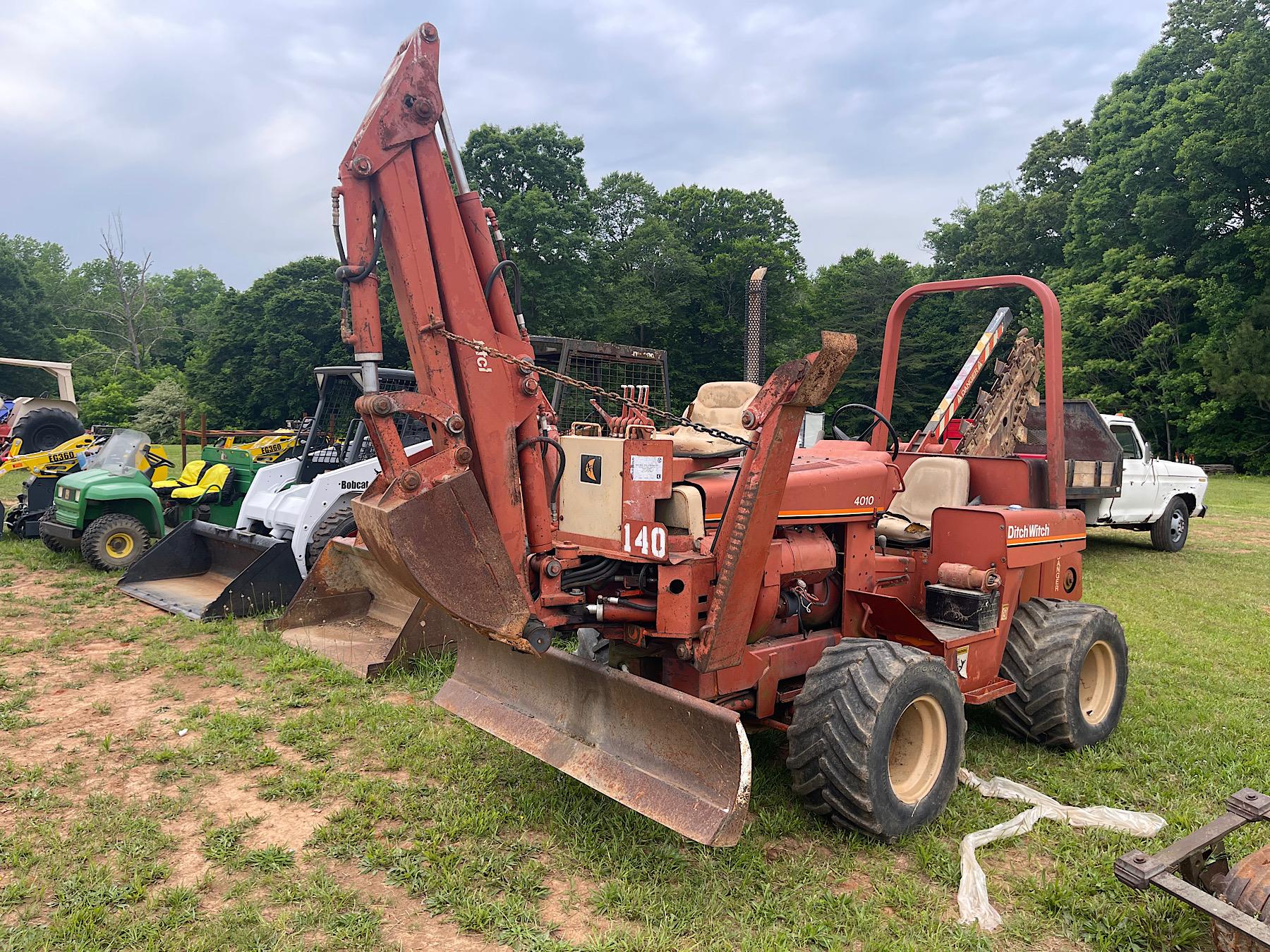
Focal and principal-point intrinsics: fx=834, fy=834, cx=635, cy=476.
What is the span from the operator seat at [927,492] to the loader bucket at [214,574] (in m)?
5.09

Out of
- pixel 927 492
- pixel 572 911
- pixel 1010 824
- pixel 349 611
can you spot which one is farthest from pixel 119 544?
pixel 1010 824

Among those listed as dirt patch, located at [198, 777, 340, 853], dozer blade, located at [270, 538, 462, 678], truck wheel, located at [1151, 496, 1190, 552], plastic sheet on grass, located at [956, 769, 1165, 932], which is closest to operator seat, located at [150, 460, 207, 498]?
dozer blade, located at [270, 538, 462, 678]

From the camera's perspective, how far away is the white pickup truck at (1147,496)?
1077 cm

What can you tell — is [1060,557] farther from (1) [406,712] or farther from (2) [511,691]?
(1) [406,712]

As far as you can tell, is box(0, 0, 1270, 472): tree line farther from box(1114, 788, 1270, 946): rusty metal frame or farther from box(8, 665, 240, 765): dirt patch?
box(1114, 788, 1270, 946): rusty metal frame

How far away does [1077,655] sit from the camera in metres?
4.38

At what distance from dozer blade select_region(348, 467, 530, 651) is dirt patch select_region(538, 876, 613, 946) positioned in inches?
36.7

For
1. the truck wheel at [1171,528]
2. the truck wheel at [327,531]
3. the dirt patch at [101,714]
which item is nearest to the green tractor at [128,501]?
the truck wheel at [327,531]

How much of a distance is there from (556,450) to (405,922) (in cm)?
199

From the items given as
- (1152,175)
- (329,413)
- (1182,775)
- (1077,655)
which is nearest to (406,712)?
(1077,655)

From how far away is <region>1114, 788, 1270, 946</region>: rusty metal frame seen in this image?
2.46m

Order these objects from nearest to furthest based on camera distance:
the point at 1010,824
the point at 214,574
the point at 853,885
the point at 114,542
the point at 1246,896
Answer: the point at 1246,896
the point at 853,885
the point at 1010,824
the point at 214,574
the point at 114,542

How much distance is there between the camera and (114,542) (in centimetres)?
916

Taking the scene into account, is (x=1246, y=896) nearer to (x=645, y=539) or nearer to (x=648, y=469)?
(x=645, y=539)
